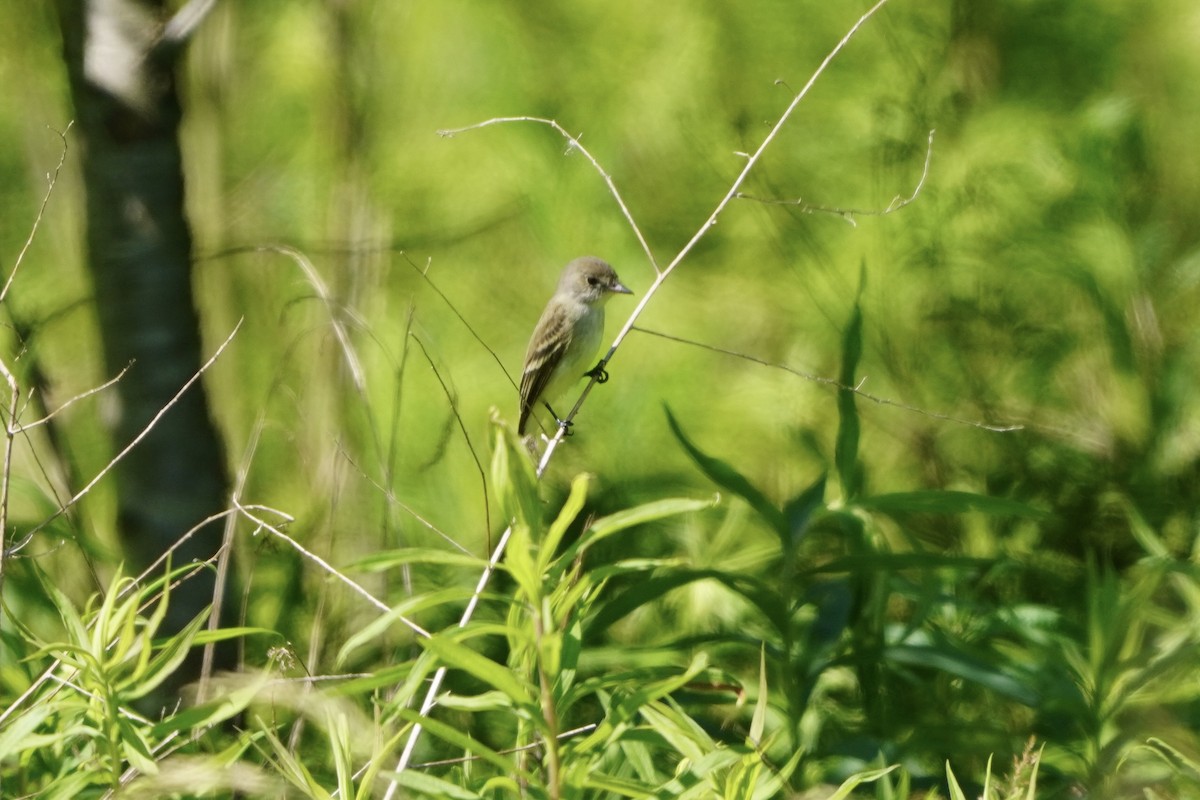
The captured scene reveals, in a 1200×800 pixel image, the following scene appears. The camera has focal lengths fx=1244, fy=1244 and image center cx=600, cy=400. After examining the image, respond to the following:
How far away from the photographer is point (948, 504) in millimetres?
1665

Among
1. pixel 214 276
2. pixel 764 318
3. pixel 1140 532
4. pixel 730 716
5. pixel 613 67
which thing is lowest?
pixel 730 716

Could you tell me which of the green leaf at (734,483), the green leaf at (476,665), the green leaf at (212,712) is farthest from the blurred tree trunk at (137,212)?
the green leaf at (476,665)

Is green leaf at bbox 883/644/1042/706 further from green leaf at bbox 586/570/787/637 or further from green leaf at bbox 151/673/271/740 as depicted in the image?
green leaf at bbox 151/673/271/740

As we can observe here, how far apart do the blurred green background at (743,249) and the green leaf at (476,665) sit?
101cm

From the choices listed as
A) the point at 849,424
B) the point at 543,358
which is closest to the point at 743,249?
the point at 849,424

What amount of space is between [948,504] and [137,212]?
1.53 meters

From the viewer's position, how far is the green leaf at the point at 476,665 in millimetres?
1036

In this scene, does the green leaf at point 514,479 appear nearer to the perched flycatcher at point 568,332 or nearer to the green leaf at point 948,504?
the green leaf at point 948,504

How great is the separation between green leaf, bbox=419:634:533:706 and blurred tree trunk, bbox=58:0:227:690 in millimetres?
1426

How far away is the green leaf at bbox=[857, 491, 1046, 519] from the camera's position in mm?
1593

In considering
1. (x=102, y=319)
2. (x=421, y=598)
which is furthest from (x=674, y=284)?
(x=421, y=598)

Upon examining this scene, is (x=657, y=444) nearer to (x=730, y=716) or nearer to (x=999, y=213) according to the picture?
(x=730, y=716)

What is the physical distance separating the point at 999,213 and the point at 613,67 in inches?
29.8

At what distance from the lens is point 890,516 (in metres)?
2.25
